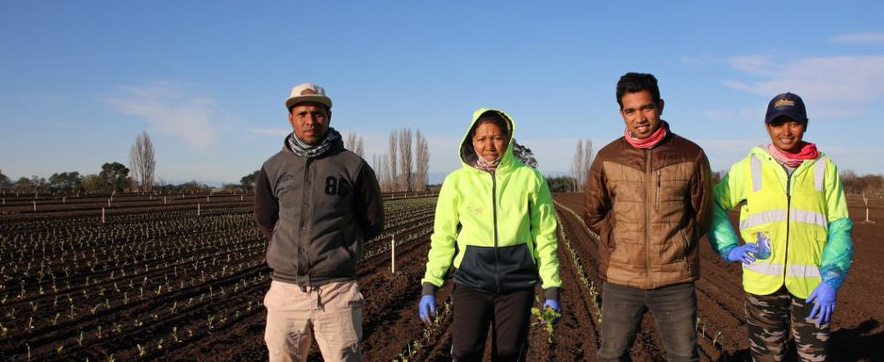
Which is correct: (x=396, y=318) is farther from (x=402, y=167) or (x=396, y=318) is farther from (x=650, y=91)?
(x=402, y=167)

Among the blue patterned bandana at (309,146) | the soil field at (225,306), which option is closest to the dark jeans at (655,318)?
the blue patterned bandana at (309,146)

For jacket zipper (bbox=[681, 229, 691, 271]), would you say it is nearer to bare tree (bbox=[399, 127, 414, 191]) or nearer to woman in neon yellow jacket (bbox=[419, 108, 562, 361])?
woman in neon yellow jacket (bbox=[419, 108, 562, 361])

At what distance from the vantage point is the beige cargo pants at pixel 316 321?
2.93 m

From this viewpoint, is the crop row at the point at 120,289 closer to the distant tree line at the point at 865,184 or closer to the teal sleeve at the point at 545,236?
the teal sleeve at the point at 545,236

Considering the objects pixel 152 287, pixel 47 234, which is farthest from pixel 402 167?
pixel 152 287

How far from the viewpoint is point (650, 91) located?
2.85 meters

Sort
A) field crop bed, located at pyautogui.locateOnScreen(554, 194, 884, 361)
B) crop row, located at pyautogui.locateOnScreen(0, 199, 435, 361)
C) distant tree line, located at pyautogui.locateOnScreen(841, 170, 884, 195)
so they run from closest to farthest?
field crop bed, located at pyautogui.locateOnScreen(554, 194, 884, 361), crop row, located at pyautogui.locateOnScreen(0, 199, 435, 361), distant tree line, located at pyautogui.locateOnScreen(841, 170, 884, 195)

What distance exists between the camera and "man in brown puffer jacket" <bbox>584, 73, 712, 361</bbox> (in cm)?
280

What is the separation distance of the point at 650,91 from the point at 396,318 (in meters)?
5.31

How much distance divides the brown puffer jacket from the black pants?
0.51m

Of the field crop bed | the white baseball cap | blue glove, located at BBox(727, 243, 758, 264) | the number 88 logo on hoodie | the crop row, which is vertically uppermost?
the white baseball cap

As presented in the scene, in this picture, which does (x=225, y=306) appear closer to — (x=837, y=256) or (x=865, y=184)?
(x=837, y=256)

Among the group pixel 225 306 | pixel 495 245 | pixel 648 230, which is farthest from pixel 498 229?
pixel 225 306

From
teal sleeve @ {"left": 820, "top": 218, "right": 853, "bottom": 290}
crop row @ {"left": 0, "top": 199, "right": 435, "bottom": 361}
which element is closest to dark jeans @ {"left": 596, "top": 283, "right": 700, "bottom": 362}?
teal sleeve @ {"left": 820, "top": 218, "right": 853, "bottom": 290}
